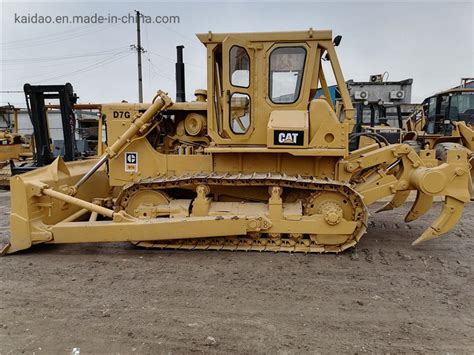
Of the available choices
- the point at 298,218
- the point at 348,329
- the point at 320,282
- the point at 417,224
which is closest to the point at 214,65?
the point at 298,218

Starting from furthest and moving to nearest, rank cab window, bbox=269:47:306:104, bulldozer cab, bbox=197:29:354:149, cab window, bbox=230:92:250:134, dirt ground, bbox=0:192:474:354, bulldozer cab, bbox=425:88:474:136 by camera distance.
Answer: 1. bulldozer cab, bbox=425:88:474:136
2. cab window, bbox=230:92:250:134
3. cab window, bbox=269:47:306:104
4. bulldozer cab, bbox=197:29:354:149
5. dirt ground, bbox=0:192:474:354

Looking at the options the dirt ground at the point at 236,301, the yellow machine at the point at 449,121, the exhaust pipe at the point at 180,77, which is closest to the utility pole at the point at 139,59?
the yellow machine at the point at 449,121

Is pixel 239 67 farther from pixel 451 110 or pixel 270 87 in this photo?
pixel 451 110

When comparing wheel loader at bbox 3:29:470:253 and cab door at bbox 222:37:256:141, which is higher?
cab door at bbox 222:37:256:141

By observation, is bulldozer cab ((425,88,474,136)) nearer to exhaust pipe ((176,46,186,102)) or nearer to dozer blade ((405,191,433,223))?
dozer blade ((405,191,433,223))

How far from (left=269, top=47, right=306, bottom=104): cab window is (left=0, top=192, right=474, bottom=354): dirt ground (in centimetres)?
216

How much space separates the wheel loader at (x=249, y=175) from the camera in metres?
4.97

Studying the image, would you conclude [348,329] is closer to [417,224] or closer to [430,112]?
[417,224]

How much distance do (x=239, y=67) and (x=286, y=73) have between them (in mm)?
650

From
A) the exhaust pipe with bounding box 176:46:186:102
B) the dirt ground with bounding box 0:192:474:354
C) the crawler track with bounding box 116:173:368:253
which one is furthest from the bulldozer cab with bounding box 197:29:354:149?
the dirt ground with bounding box 0:192:474:354

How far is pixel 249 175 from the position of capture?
5.17 metres

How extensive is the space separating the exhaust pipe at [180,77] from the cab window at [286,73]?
1.56 meters

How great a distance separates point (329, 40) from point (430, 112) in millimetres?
9893

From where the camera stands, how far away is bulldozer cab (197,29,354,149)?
5.12m
